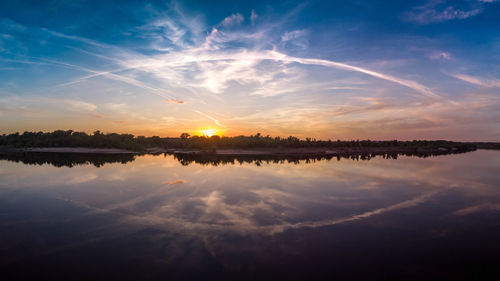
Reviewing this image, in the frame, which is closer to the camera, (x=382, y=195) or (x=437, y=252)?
(x=437, y=252)

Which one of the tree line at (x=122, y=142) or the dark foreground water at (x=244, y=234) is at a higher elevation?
the tree line at (x=122, y=142)

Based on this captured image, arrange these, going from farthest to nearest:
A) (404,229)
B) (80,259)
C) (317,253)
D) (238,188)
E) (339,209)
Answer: (238,188), (339,209), (404,229), (317,253), (80,259)

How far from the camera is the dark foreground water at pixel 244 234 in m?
7.98

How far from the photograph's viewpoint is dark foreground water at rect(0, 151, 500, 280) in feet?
26.2

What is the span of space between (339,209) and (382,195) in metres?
6.60

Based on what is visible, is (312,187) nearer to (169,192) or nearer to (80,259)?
(169,192)

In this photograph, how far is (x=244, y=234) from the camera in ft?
35.7

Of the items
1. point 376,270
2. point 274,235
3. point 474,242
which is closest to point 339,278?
point 376,270

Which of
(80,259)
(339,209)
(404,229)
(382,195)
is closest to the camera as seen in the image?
(80,259)

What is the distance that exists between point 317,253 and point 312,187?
13540 millimetres

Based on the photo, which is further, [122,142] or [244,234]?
[122,142]

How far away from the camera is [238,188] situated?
21.5m

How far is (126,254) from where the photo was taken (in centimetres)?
886

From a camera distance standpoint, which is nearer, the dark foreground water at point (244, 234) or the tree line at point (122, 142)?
the dark foreground water at point (244, 234)
